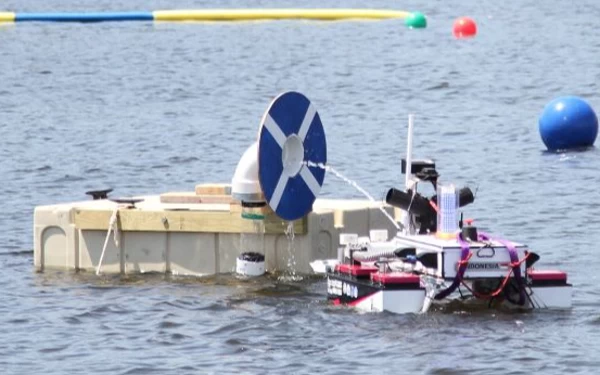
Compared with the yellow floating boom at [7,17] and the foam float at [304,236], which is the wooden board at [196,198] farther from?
the yellow floating boom at [7,17]

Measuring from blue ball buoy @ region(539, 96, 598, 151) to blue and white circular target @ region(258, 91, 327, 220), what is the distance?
11420mm

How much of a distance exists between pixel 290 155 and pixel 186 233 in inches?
52.8

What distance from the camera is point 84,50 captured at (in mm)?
53219

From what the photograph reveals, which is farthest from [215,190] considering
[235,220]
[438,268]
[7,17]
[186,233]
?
[7,17]

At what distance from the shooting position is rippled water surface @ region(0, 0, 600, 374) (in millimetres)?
14781

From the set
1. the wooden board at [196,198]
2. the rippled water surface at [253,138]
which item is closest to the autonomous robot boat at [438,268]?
the rippled water surface at [253,138]

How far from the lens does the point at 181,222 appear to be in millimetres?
17484

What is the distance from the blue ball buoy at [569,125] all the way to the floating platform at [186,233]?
10.7 metres

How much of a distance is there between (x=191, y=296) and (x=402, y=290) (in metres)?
2.58

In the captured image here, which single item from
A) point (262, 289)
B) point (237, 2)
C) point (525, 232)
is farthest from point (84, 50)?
point (262, 289)

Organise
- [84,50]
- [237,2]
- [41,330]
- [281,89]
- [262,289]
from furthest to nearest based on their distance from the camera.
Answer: [237,2] < [84,50] < [281,89] < [262,289] < [41,330]

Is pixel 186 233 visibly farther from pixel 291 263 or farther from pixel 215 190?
pixel 291 263

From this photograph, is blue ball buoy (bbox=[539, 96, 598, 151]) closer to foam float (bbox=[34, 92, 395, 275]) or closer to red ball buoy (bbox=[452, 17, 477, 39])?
foam float (bbox=[34, 92, 395, 275])

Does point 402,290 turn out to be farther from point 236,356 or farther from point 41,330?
point 41,330
